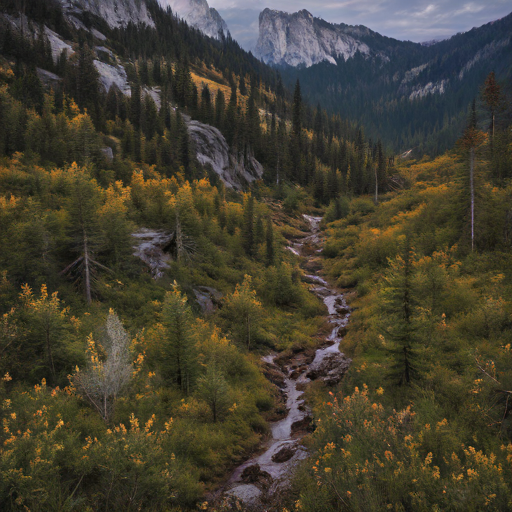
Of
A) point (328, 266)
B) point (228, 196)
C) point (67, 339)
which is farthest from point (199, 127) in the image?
point (67, 339)

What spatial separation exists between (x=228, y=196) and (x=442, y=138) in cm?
18807

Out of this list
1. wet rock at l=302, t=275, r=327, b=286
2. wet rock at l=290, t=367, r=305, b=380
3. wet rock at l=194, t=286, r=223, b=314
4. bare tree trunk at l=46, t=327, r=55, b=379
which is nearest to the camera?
bare tree trunk at l=46, t=327, r=55, b=379

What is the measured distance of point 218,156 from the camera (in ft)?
246

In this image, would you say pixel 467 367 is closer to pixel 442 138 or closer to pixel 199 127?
pixel 199 127

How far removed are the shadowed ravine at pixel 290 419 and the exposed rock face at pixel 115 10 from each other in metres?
137

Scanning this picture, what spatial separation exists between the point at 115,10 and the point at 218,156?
11615 cm

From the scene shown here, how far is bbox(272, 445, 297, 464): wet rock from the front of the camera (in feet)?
54.5

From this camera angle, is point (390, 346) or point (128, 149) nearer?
point (390, 346)

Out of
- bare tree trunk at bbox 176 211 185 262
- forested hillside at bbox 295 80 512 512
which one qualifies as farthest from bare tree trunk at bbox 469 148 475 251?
bare tree trunk at bbox 176 211 185 262

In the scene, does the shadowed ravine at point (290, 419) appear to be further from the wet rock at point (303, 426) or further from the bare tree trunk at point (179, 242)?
the bare tree trunk at point (179, 242)

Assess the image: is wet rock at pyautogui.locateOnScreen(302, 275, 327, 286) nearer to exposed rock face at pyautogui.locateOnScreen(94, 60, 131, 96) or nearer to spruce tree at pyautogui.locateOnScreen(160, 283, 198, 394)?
spruce tree at pyautogui.locateOnScreen(160, 283, 198, 394)

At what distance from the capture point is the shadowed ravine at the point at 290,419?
48.8 feet

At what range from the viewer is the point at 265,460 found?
1711 centimetres

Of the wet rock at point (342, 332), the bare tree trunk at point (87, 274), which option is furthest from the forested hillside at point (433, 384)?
the bare tree trunk at point (87, 274)
